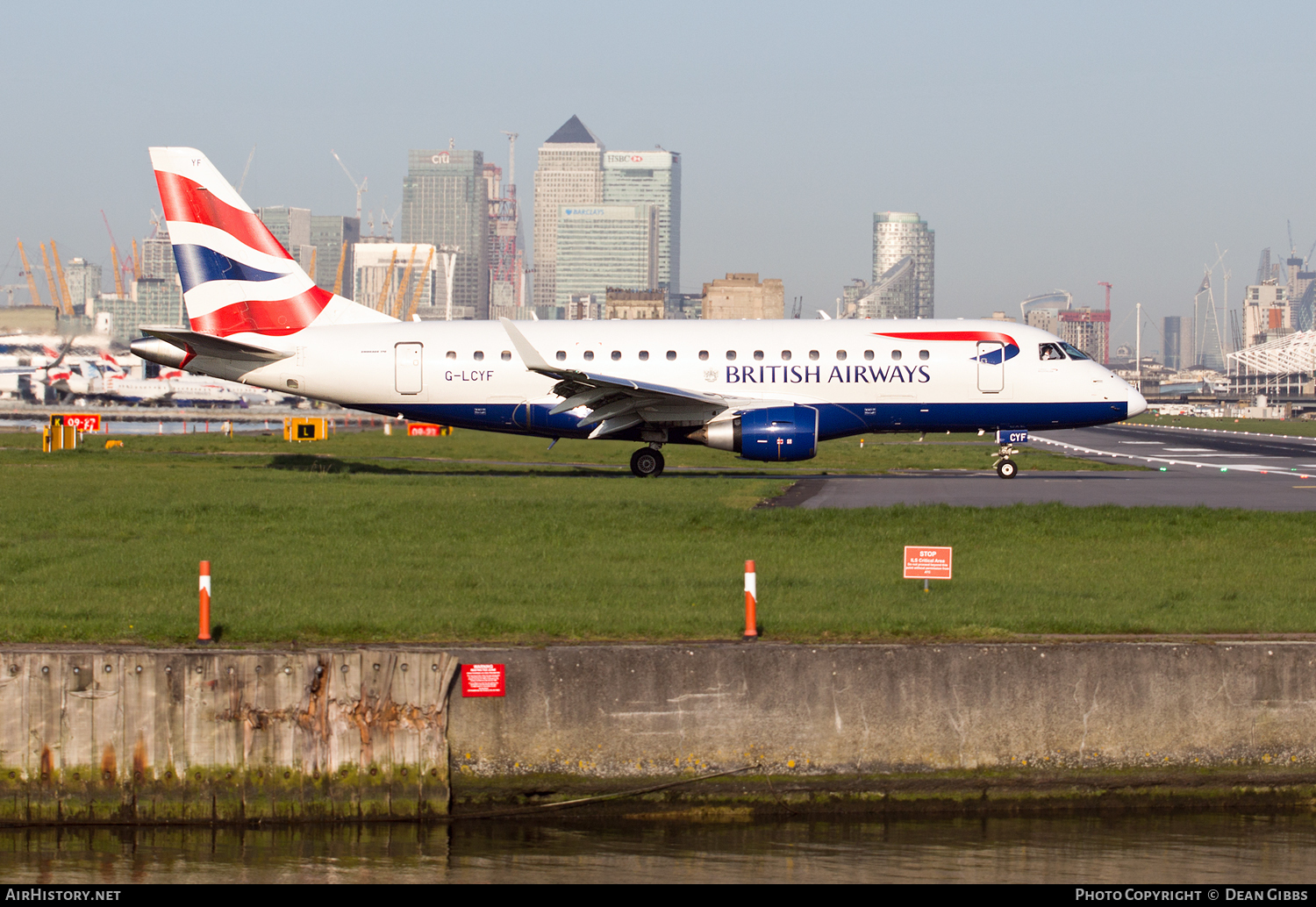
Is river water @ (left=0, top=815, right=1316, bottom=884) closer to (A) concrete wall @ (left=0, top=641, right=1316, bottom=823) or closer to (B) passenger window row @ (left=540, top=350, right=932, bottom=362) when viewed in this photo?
(A) concrete wall @ (left=0, top=641, right=1316, bottom=823)

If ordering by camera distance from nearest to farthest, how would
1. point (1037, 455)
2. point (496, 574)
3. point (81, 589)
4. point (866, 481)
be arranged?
point (81, 589), point (496, 574), point (866, 481), point (1037, 455)

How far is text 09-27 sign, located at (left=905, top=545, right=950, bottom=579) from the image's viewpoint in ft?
56.1

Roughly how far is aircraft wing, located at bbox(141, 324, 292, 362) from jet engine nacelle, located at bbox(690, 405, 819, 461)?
13.4m

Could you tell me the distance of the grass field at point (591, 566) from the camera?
51.9 feet

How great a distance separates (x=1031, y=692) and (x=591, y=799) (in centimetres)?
489

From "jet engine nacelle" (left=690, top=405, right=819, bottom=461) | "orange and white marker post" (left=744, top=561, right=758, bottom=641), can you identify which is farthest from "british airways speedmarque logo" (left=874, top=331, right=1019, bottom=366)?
"orange and white marker post" (left=744, top=561, right=758, bottom=641)

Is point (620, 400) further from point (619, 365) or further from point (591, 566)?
point (591, 566)

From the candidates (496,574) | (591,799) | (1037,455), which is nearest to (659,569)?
(496,574)

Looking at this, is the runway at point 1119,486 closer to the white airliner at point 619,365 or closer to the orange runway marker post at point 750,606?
the white airliner at point 619,365

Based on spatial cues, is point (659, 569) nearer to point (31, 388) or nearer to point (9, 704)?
point (9, 704)

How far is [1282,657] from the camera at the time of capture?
14.8 meters

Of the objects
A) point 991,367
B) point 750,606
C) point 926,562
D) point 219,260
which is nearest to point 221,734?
point 750,606

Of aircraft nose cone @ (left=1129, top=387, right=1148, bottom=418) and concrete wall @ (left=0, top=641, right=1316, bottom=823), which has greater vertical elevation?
aircraft nose cone @ (left=1129, top=387, right=1148, bottom=418)

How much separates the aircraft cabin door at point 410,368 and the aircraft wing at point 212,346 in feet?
10.8
